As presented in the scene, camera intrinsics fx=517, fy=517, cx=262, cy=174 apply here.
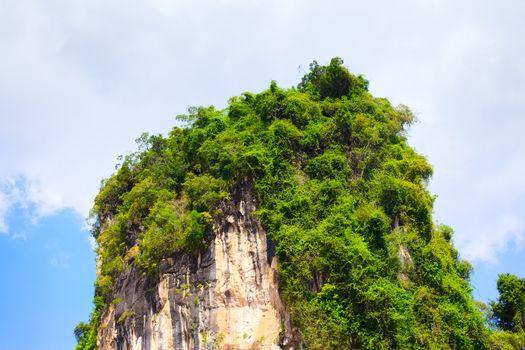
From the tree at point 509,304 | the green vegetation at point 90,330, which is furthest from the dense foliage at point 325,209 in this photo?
the tree at point 509,304

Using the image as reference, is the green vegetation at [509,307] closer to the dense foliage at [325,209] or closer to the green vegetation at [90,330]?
the dense foliage at [325,209]

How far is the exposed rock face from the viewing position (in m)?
15.5

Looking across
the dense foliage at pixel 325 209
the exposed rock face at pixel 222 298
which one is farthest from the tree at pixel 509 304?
the exposed rock face at pixel 222 298

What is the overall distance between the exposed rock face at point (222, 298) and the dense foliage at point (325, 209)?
1.80 ft

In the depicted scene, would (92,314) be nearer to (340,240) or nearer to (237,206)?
(237,206)

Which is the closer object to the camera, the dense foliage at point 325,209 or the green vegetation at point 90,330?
the dense foliage at point 325,209

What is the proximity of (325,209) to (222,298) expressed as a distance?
4277 mm

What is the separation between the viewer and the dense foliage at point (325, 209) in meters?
14.5

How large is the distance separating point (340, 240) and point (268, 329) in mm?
3411

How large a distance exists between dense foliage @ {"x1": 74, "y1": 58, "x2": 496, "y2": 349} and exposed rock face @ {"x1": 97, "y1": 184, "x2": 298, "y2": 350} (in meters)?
0.55

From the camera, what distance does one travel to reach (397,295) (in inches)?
570

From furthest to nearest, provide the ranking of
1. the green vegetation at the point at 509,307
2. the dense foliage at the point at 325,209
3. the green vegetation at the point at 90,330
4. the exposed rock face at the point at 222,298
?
the green vegetation at the point at 90,330, the green vegetation at the point at 509,307, the exposed rock face at the point at 222,298, the dense foliage at the point at 325,209

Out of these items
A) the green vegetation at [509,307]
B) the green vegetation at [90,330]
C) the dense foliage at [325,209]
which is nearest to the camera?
the dense foliage at [325,209]

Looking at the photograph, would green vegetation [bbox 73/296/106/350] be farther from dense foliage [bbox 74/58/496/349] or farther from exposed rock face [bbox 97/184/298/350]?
exposed rock face [bbox 97/184/298/350]
